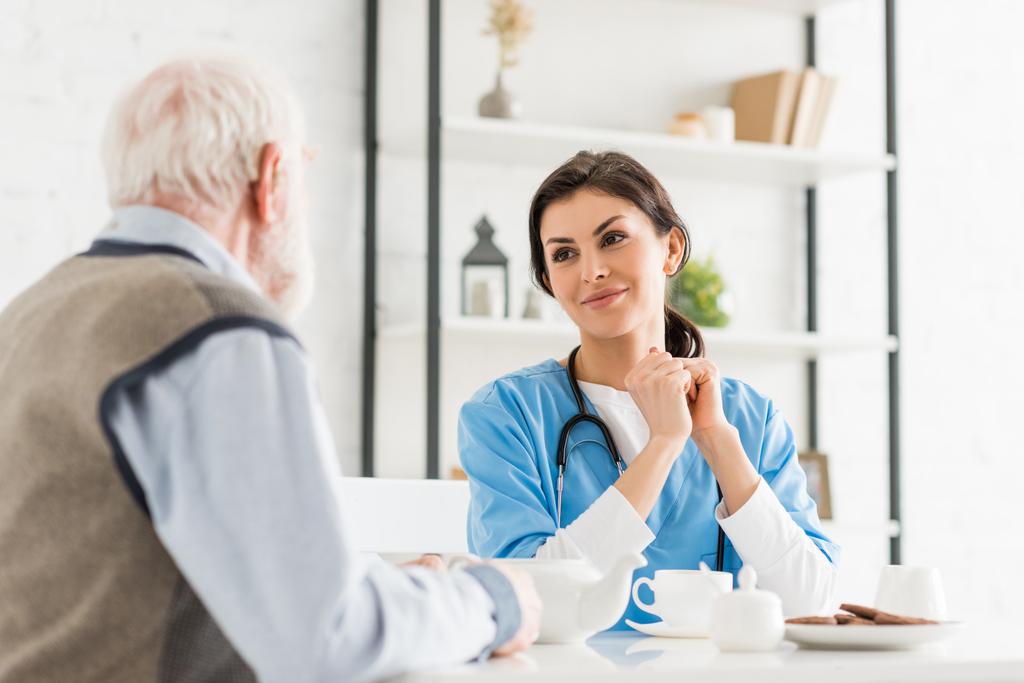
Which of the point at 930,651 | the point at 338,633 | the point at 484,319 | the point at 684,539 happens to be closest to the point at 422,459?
the point at 484,319

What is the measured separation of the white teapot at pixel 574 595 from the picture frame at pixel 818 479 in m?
2.16

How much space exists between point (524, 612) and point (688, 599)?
0.29 metres

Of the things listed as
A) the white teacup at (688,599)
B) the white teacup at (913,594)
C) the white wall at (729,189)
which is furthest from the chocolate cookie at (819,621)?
the white wall at (729,189)

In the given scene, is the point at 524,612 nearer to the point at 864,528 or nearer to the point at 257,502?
the point at 257,502

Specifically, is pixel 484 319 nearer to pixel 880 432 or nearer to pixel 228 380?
pixel 880 432

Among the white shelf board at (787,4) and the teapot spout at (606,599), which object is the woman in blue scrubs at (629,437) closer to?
the teapot spout at (606,599)

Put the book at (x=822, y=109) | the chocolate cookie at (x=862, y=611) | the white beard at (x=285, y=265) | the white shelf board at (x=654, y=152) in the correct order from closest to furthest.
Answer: the white beard at (x=285, y=265)
the chocolate cookie at (x=862, y=611)
the white shelf board at (x=654, y=152)
the book at (x=822, y=109)

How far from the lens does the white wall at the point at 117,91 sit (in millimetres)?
2822

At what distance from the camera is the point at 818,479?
336 cm

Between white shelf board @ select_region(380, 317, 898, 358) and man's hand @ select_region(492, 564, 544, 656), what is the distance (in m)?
1.69

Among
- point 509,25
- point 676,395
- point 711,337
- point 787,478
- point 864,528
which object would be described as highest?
point 509,25

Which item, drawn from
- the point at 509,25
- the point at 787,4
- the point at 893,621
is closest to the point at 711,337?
the point at 509,25

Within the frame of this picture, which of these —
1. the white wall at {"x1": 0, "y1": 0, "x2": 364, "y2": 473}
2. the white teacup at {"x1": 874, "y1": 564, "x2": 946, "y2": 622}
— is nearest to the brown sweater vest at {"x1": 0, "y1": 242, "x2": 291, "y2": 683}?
the white teacup at {"x1": 874, "y1": 564, "x2": 946, "y2": 622}

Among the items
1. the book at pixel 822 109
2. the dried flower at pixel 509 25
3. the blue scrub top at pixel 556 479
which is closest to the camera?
the blue scrub top at pixel 556 479
